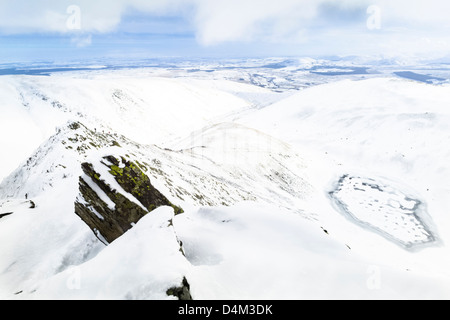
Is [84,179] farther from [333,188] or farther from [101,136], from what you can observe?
[333,188]

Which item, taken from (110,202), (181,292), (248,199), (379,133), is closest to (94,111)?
(248,199)

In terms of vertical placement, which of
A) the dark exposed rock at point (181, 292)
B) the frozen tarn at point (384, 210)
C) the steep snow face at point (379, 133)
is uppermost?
the dark exposed rock at point (181, 292)

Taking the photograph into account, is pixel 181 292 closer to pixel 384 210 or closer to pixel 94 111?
pixel 384 210

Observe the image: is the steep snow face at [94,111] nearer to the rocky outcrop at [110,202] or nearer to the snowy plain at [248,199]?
the snowy plain at [248,199]

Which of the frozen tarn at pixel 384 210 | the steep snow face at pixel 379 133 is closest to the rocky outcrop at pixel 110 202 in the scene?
the frozen tarn at pixel 384 210

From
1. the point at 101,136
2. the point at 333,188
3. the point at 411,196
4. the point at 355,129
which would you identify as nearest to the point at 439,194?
the point at 411,196

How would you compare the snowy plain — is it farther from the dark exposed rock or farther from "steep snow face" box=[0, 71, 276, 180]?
"steep snow face" box=[0, 71, 276, 180]
